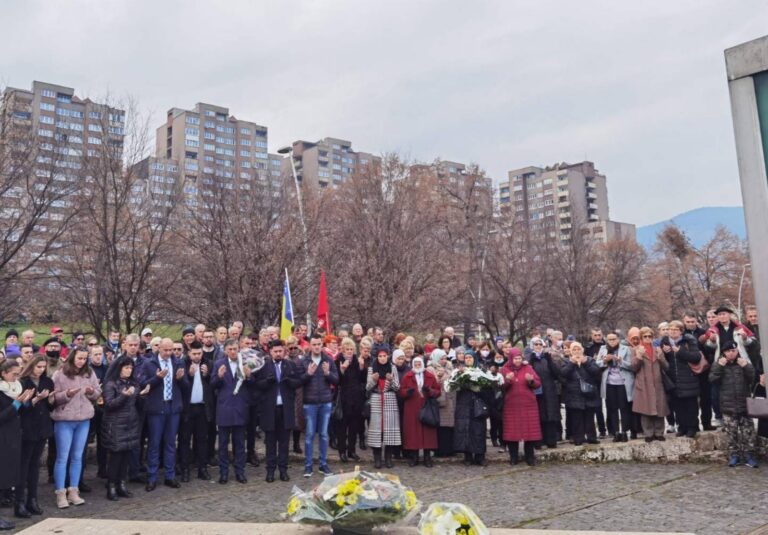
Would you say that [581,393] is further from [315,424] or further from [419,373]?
[315,424]

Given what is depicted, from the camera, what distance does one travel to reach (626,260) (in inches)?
1752

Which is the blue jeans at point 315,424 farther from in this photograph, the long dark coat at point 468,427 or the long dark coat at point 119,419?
the long dark coat at point 119,419

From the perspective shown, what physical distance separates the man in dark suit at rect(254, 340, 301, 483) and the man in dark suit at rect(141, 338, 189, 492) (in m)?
1.21

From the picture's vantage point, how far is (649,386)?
416 inches

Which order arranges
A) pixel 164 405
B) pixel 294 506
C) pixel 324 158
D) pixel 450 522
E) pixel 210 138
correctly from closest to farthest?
pixel 450 522 → pixel 294 506 → pixel 164 405 → pixel 210 138 → pixel 324 158

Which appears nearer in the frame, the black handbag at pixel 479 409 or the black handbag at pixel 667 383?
the black handbag at pixel 479 409

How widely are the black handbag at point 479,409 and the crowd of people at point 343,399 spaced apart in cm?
3

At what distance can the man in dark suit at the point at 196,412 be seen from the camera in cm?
964

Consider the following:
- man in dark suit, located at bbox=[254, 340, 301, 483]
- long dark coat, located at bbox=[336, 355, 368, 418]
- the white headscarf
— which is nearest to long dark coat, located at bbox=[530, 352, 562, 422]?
the white headscarf

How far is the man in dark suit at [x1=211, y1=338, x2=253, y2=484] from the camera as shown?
949cm

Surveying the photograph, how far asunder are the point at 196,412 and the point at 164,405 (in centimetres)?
56

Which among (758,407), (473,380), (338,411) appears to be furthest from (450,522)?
(338,411)

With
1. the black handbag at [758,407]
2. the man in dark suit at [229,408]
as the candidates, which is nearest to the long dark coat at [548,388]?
the man in dark suit at [229,408]

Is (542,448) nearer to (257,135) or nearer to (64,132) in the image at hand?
(64,132)
